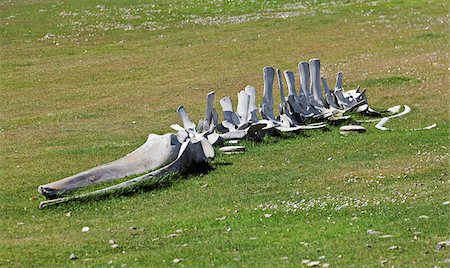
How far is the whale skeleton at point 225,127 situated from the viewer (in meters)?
13.9

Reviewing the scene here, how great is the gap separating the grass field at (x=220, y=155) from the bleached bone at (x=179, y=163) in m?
0.14

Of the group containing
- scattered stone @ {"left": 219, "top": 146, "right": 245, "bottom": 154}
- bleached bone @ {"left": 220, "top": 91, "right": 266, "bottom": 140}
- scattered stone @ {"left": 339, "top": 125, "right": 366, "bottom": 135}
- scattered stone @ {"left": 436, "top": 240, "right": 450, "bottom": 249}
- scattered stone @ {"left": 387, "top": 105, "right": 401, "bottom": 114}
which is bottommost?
scattered stone @ {"left": 387, "top": 105, "right": 401, "bottom": 114}

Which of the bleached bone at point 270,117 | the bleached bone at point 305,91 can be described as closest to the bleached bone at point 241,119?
the bleached bone at point 270,117

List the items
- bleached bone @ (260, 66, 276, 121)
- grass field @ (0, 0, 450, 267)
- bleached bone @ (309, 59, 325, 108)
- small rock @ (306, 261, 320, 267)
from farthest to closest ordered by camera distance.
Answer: bleached bone @ (309, 59, 325, 108), bleached bone @ (260, 66, 276, 121), grass field @ (0, 0, 450, 267), small rock @ (306, 261, 320, 267)

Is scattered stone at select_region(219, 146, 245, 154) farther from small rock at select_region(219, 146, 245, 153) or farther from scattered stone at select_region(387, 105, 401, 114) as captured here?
scattered stone at select_region(387, 105, 401, 114)

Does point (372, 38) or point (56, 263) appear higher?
point (56, 263)

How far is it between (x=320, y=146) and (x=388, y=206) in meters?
4.97

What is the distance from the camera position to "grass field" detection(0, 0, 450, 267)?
11148 mm

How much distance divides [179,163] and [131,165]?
0.79 meters

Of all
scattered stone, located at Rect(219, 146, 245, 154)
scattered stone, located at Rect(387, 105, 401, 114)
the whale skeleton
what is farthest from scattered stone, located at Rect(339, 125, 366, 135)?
scattered stone, located at Rect(387, 105, 401, 114)

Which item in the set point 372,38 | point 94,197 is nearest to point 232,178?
point 94,197

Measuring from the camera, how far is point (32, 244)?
11.5 metres

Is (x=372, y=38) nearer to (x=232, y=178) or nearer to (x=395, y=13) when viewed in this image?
(x=395, y=13)

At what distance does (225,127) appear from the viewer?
59.0ft
